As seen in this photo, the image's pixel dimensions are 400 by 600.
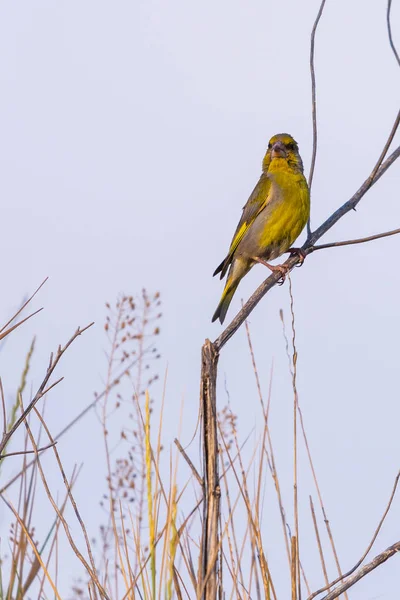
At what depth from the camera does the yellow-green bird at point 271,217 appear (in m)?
5.48

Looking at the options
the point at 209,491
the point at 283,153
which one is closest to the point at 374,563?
the point at 209,491

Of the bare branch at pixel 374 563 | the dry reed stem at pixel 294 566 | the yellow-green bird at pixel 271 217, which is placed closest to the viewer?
the bare branch at pixel 374 563

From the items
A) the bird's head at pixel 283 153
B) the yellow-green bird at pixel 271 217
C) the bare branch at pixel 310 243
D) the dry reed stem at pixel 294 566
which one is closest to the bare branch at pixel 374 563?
the dry reed stem at pixel 294 566

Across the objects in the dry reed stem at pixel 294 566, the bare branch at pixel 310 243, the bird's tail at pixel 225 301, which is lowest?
the dry reed stem at pixel 294 566

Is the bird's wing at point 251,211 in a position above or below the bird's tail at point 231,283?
above

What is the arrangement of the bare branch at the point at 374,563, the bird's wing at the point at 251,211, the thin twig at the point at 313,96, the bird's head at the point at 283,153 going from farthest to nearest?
1. the bird's head at the point at 283,153
2. the bird's wing at the point at 251,211
3. the thin twig at the point at 313,96
4. the bare branch at the point at 374,563

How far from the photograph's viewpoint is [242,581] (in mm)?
2666

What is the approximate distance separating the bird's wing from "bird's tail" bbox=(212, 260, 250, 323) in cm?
5

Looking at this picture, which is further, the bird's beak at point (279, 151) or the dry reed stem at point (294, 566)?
the bird's beak at point (279, 151)

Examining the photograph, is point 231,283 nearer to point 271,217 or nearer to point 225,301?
point 225,301

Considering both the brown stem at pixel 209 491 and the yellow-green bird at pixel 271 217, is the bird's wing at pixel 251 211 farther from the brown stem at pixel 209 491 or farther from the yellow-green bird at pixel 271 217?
the brown stem at pixel 209 491

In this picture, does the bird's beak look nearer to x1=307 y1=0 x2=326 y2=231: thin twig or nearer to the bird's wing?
the bird's wing

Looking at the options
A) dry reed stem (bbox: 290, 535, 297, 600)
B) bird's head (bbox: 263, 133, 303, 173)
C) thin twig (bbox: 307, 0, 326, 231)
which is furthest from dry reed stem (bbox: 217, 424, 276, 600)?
bird's head (bbox: 263, 133, 303, 173)

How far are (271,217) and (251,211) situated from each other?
31 cm
